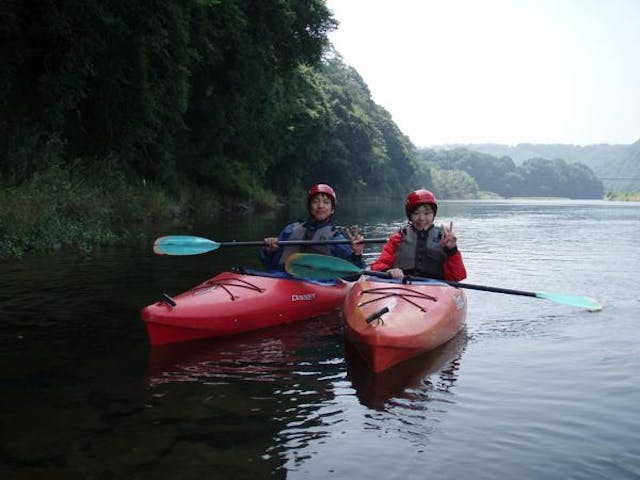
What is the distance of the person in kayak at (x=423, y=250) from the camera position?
6.41 metres

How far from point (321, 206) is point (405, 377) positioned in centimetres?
282

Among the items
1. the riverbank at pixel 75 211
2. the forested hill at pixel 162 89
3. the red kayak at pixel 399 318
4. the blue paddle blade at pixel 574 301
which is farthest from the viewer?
the forested hill at pixel 162 89

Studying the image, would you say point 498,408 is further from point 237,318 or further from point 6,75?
point 6,75

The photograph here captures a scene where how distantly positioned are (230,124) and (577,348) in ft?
67.2

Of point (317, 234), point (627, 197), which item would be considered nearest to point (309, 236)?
point (317, 234)

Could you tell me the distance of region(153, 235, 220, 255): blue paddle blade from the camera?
6941 millimetres

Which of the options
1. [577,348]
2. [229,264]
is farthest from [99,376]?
[229,264]

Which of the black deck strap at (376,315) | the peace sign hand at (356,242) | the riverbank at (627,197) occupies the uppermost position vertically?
the riverbank at (627,197)

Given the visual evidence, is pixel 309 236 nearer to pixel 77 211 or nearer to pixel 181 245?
pixel 181 245

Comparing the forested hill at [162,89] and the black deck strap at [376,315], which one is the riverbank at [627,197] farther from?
the black deck strap at [376,315]

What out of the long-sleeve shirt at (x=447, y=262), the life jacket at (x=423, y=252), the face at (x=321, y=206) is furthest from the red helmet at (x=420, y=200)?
the face at (x=321, y=206)

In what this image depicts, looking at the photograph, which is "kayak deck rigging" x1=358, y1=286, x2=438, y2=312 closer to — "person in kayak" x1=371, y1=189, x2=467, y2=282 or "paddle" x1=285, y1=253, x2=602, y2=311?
"paddle" x1=285, y1=253, x2=602, y2=311

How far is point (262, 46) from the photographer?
21750mm

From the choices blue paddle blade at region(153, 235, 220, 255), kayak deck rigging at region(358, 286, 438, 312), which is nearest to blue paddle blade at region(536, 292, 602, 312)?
kayak deck rigging at region(358, 286, 438, 312)
